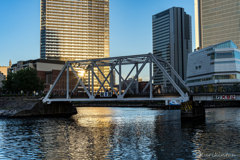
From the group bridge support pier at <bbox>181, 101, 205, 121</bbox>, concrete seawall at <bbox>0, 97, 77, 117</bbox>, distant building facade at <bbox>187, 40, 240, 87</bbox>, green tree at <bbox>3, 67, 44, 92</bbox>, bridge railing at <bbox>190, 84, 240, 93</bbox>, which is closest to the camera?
bridge railing at <bbox>190, 84, 240, 93</bbox>

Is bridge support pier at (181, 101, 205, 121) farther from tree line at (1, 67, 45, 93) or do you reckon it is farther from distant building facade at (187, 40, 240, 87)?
distant building facade at (187, 40, 240, 87)

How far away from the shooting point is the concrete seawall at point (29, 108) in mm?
70938

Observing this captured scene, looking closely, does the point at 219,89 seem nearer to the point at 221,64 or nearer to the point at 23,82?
the point at 23,82

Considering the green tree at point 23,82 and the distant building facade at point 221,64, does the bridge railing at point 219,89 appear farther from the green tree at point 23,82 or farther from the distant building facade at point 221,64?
the distant building facade at point 221,64

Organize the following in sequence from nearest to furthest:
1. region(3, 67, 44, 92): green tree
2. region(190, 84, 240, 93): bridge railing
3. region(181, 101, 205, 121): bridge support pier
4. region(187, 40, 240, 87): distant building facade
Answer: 1. region(190, 84, 240, 93): bridge railing
2. region(181, 101, 205, 121): bridge support pier
3. region(3, 67, 44, 92): green tree
4. region(187, 40, 240, 87): distant building facade

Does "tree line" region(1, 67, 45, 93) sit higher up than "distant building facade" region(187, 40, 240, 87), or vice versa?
"distant building facade" region(187, 40, 240, 87)

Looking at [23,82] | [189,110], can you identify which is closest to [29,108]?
[23,82]

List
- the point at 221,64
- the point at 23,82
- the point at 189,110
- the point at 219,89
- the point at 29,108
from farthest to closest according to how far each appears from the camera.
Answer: the point at 221,64 < the point at 23,82 < the point at 29,108 < the point at 189,110 < the point at 219,89

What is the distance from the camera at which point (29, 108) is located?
72125 millimetres

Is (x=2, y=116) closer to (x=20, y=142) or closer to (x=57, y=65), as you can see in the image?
(x=20, y=142)

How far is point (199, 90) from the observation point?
53.1 m

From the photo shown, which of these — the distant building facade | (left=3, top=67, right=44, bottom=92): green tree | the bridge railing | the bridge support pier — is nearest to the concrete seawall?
(left=3, top=67, right=44, bottom=92): green tree

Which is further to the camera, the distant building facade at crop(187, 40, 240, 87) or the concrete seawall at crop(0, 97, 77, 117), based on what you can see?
the distant building facade at crop(187, 40, 240, 87)

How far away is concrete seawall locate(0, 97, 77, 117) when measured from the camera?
7094cm
